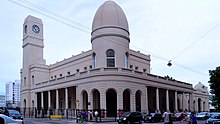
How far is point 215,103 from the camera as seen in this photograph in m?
50.6

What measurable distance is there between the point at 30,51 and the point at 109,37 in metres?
28.0

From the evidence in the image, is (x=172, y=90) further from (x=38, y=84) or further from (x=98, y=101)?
(x=38, y=84)

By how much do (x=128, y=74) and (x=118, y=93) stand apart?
3.25m

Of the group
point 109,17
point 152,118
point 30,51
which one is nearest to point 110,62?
point 109,17

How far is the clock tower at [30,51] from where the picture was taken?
64.5m

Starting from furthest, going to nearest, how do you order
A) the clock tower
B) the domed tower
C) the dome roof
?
the clock tower, the dome roof, the domed tower

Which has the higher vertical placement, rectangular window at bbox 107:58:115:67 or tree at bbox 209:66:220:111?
rectangular window at bbox 107:58:115:67

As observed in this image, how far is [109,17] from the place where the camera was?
44.4 m

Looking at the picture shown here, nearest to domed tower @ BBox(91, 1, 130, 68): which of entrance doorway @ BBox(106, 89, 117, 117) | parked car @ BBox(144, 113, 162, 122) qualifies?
entrance doorway @ BBox(106, 89, 117, 117)

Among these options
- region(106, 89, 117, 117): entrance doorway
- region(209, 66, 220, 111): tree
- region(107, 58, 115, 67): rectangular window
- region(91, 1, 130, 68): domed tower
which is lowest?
region(106, 89, 117, 117): entrance doorway

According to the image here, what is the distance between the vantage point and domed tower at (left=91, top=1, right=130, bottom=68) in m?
43.4

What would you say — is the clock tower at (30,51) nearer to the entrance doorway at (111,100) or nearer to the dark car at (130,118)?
the entrance doorway at (111,100)

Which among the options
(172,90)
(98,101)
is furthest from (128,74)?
(172,90)

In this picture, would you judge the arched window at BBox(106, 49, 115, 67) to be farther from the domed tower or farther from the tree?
the tree
